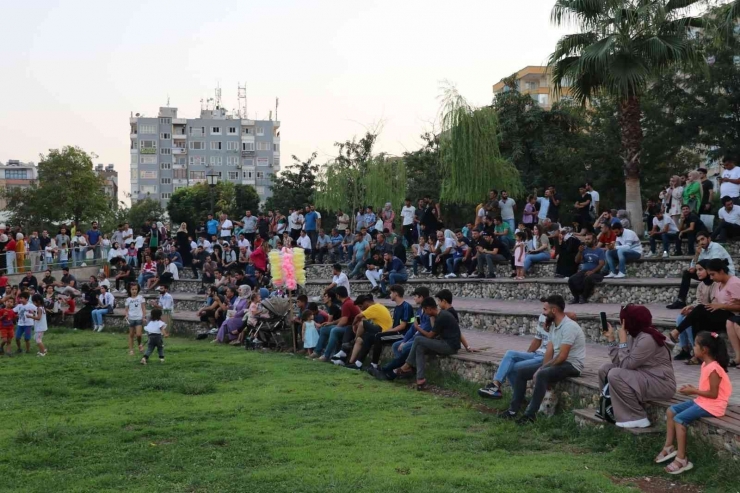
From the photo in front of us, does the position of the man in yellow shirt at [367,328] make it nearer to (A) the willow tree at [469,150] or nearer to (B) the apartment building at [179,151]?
(A) the willow tree at [469,150]

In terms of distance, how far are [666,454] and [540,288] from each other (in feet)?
37.2

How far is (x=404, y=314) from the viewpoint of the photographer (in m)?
14.9

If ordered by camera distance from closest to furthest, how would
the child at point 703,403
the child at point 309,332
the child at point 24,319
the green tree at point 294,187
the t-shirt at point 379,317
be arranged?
the child at point 703,403
the t-shirt at point 379,317
the child at point 309,332
the child at point 24,319
the green tree at point 294,187

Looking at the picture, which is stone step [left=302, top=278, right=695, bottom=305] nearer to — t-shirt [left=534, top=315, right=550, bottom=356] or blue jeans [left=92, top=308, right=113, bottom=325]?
t-shirt [left=534, top=315, right=550, bottom=356]

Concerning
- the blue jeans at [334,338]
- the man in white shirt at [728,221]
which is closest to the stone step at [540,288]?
the man in white shirt at [728,221]

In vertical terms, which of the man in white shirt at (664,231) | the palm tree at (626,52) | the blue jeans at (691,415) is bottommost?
the blue jeans at (691,415)

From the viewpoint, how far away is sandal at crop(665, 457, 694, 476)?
7.34 meters

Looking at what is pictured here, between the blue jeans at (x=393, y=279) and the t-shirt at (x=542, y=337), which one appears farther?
the blue jeans at (x=393, y=279)

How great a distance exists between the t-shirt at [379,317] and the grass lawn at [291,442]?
1.79 meters

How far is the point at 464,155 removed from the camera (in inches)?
1305

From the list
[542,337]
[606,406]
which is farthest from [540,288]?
[606,406]

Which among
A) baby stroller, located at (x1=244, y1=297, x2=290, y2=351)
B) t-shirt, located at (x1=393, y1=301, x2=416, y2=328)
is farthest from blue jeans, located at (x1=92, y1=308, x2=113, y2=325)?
t-shirt, located at (x1=393, y1=301, x2=416, y2=328)

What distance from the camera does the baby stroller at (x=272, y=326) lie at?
19.1 metres

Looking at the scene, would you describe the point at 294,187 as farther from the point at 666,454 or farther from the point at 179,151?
the point at 179,151
